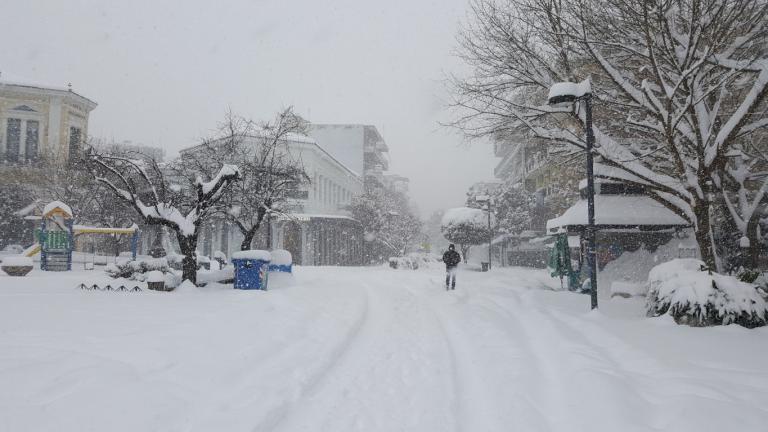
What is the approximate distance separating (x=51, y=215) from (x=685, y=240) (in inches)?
933

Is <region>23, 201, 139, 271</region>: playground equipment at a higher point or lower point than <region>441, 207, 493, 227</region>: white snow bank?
lower

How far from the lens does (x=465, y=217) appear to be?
31.2 meters

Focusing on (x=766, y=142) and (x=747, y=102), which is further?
(x=766, y=142)

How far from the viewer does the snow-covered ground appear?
152 inches

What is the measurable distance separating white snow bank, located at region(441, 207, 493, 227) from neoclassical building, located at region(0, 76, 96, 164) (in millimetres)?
27308

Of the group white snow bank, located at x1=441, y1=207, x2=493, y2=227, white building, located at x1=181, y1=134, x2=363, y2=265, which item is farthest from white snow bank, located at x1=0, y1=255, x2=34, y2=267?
white snow bank, located at x1=441, y1=207, x2=493, y2=227

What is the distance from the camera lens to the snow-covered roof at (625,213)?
1371cm

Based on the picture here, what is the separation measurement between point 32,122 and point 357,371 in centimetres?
3883

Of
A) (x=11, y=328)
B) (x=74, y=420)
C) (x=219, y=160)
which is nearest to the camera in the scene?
(x=74, y=420)

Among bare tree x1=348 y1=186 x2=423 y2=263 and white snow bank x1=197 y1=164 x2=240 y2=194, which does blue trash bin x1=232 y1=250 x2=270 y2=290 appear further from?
bare tree x1=348 y1=186 x2=423 y2=263

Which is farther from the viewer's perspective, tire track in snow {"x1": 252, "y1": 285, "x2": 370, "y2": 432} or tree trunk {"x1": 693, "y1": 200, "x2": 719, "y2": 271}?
tree trunk {"x1": 693, "y1": 200, "x2": 719, "y2": 271}

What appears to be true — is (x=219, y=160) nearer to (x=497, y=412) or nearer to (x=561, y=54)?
(x=561, y=54)

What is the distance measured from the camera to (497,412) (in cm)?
430

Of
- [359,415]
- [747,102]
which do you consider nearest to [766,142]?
[747,102]
